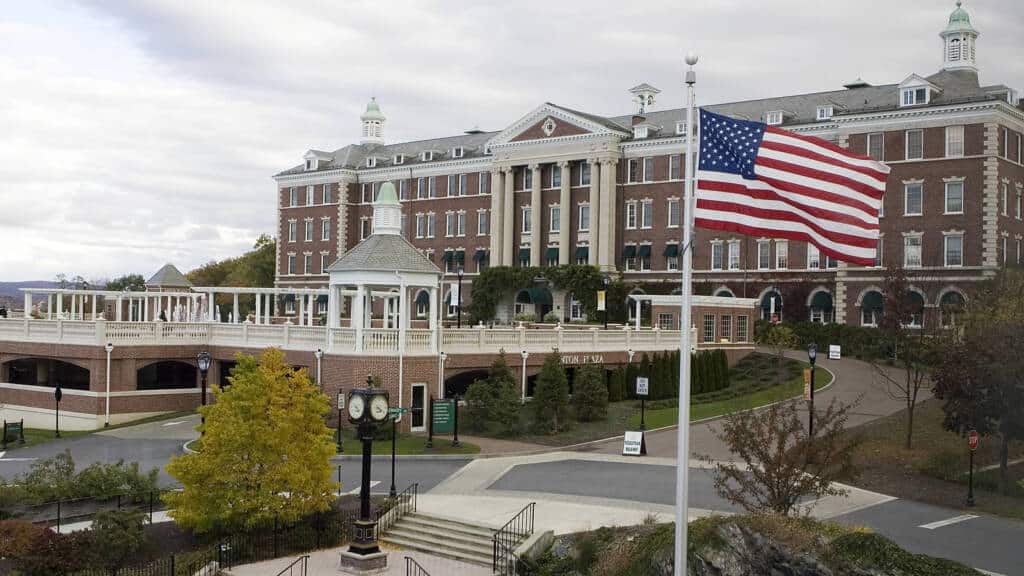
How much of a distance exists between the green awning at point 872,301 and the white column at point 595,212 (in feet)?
71.5

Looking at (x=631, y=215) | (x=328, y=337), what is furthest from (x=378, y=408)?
(x=631, y=215)

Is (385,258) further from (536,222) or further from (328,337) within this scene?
(536,222)

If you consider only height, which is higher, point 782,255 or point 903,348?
point 782,255

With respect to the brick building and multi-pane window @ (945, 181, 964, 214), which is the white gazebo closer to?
the brick building

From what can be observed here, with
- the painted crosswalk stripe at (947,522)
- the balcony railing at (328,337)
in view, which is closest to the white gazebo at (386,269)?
the balcony railing at (328,337)

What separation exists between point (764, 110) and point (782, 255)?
39.1ft

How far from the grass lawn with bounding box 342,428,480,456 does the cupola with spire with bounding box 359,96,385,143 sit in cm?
7587

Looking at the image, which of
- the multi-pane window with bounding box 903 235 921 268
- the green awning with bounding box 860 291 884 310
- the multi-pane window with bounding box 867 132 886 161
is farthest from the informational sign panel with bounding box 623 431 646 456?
the multi-pane window with bounding box 867 132 886 161

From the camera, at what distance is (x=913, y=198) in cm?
6581

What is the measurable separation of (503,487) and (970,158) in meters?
46.8

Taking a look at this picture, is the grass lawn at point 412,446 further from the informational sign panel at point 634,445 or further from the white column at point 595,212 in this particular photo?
the white column at point 595,212

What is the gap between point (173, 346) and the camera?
47031mm

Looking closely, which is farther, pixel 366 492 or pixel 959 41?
pixel 959 41

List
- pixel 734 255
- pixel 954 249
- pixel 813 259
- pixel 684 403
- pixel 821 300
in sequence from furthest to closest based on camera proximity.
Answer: pixel 734 255
pixel 813 259
pixel 821 300
pixel 954 249
pixel 684 403
